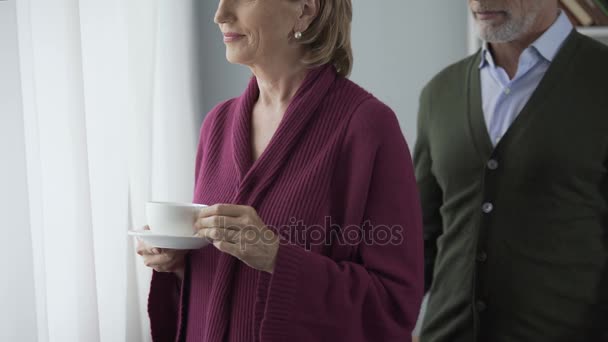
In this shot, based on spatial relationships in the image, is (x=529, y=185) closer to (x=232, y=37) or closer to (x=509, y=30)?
(x=509, y=30)

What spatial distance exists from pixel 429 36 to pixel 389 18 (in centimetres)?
16

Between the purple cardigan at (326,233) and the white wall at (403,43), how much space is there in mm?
1380

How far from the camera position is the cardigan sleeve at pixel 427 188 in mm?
1495

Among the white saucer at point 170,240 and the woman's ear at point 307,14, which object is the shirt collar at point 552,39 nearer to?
the woman's ear at point 307,14

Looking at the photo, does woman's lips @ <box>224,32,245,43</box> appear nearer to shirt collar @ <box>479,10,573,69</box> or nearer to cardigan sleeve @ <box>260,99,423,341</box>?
cardigan sleeve @ <box>260,99,423,341</box>

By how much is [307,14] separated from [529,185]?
0.55 m

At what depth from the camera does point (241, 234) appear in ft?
3.10

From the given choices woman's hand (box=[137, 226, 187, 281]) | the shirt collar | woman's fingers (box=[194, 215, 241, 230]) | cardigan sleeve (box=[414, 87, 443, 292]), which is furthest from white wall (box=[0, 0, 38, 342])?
the shirt collar

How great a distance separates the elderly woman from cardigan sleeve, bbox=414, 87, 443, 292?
1.28 feet

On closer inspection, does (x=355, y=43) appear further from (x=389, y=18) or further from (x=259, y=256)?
(x=259, y=256)

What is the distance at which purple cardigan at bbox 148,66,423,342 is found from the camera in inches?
38.7

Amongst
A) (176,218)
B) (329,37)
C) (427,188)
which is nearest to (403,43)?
(427,188)

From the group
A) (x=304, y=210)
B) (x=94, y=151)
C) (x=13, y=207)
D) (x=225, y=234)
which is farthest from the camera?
(x=94, y=151)

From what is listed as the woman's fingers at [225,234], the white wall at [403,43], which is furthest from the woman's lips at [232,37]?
the white wall at [403,43]
